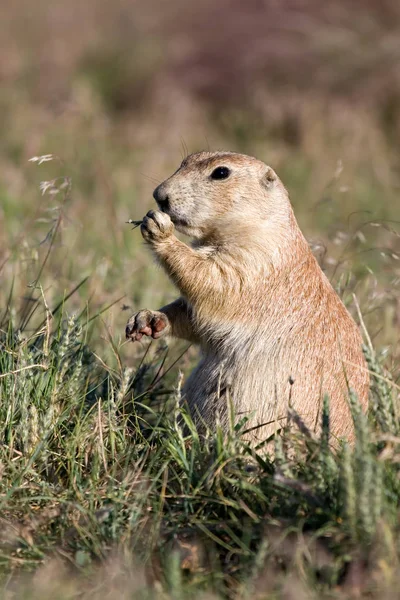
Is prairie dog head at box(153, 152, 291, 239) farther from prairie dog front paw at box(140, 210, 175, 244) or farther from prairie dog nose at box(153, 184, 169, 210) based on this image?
prairie dog front paw at box(140, 210, 175, 244)

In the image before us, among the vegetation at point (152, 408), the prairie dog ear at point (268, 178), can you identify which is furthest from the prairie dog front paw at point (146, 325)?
the prairie dog ear at point (268, 178)

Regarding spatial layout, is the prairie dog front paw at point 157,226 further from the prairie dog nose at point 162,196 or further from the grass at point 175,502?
the grass at point 175,502

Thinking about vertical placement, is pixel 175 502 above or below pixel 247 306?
below

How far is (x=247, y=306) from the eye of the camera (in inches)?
158

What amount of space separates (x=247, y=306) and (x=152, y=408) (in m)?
0.73

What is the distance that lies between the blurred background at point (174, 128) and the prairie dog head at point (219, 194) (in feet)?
1.49

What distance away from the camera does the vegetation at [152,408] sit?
2799mm

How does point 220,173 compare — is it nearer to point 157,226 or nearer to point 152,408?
point 157,226

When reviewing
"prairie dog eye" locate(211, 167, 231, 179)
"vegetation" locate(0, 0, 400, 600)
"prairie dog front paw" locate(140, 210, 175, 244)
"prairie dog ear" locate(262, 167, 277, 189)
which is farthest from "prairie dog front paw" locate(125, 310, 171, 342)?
"prairie dog ear" locate(262, 167, 277, 189)

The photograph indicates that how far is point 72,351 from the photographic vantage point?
157 inches

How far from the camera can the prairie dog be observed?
383 centimetres

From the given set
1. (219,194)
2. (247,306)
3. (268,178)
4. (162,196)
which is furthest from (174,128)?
(247,306)

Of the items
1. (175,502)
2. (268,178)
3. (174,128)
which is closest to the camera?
(175,502)

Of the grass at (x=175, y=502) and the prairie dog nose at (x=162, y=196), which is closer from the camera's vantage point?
the grass at (x=175, y=502)
